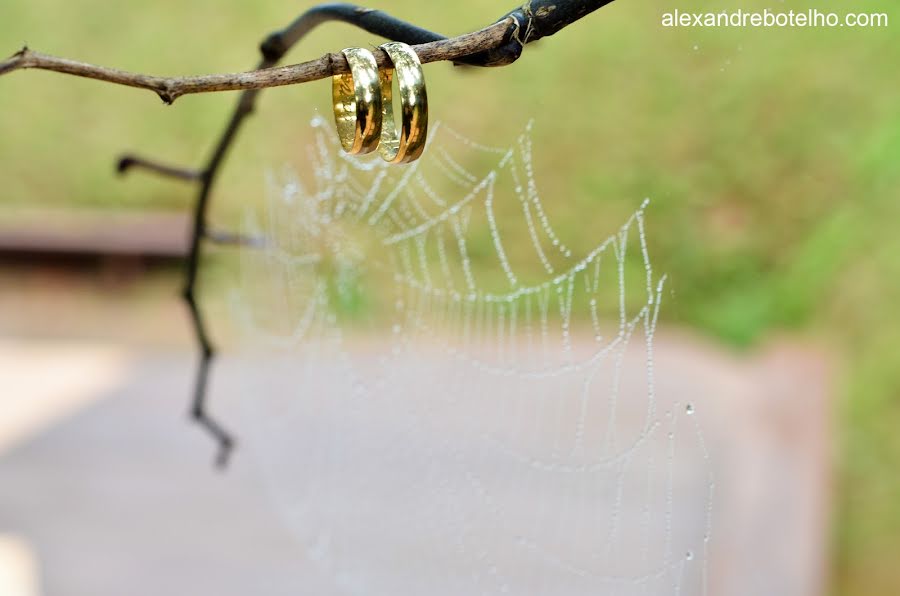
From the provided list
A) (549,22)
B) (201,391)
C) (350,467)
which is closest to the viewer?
(549,22)

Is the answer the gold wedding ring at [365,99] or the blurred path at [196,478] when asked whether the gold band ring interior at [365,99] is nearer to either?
the gold wedding ring at [365,99]

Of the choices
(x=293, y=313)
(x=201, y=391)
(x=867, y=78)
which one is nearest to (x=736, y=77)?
(x=867, y=78)

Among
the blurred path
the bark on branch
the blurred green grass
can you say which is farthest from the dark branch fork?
the blurred green grass

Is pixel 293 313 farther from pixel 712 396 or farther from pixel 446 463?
pixel 712 396

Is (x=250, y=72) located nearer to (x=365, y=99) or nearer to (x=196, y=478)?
(x=365, y=99)

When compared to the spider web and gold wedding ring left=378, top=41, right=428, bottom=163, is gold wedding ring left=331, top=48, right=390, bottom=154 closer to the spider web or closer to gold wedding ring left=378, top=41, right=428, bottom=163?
gold wedding ring left=378, top=41, right=428, bottom=163

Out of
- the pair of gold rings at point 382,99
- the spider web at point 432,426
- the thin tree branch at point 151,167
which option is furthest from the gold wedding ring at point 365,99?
the spider web at point 432,426

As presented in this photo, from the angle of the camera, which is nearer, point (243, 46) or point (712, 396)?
point (712, 396)
